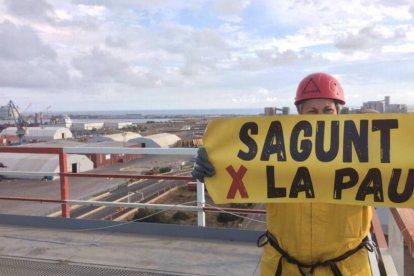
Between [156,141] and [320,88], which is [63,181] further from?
[156,141]

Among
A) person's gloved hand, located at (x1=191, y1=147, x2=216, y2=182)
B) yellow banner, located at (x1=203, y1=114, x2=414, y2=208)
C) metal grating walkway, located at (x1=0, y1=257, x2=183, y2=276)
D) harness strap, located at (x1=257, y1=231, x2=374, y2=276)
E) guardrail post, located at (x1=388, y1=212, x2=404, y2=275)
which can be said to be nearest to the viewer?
harness strap, located at (x1=257, y1=231, x2=374, y2=276)

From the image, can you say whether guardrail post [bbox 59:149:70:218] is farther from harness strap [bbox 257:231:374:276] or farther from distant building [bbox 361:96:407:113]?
harness strap [bbox 257:231:374:276]

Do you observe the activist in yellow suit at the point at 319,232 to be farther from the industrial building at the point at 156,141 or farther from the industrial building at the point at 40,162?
the industrial building at the point at 156,141

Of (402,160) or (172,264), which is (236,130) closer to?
(402,160)

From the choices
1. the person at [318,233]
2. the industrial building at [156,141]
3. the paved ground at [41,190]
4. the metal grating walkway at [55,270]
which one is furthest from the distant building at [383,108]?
the industrial building at [156,141]

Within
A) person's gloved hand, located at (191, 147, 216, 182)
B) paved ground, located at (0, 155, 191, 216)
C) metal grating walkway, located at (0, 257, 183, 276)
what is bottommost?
paved ground, located at (0, 155, 191, 216)

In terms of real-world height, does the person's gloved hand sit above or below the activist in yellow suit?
above

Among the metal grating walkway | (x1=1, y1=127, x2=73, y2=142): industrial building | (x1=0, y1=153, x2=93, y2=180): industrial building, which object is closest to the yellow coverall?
the metal grating walkway

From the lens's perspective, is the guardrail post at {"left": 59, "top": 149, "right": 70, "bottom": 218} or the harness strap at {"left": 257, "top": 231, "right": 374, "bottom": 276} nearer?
the harness strap at {"left": 257, "top": 231, "right": 374, "bottom": 276}
